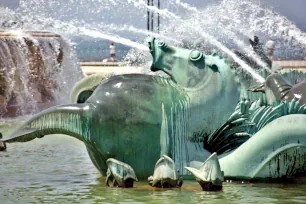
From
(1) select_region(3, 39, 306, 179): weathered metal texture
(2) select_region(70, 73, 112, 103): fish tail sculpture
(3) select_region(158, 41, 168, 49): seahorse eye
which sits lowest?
(1) select_region(3, 39, 306, 179): weathered metal texture

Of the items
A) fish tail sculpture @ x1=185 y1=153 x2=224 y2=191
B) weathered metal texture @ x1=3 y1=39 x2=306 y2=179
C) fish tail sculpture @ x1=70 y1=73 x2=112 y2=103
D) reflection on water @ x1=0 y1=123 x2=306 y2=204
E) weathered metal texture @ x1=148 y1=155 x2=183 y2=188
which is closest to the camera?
reflection on water @ x1=0 y1=123 x2=306 y2=204

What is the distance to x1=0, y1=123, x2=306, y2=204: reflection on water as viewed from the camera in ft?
25.7

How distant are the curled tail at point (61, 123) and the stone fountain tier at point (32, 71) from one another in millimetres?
11197

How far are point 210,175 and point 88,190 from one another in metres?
1.12

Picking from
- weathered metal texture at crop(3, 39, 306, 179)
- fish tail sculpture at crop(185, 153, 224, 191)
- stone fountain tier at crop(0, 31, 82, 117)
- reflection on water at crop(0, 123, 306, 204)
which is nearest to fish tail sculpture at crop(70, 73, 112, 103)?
reflection on water at crop(0, 123, 306, 204)

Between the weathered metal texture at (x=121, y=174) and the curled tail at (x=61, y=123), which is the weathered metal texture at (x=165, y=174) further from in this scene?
the curled tail at (x=61, y=123)

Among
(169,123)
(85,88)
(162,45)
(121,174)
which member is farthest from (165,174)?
(85,88)

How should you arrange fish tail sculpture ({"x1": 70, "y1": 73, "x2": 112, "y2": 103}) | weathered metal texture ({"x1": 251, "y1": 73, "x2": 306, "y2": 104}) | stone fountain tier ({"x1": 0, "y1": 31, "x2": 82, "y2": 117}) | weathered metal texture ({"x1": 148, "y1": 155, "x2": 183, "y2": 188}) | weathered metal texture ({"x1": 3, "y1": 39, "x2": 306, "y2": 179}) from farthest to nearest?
stone fountain tier ({"x1": 0, "y1": 31, "x2": 82, "y2": 117}), weathered metal texture ({"x1": 251, "y1": 73, "x2": 306, "y2": 104}), fish tail sculpture ({"x1": 70, "y1": 73, "x2": 112, "y2": 103}), weathered metal texture ({"x1": 3, "y1": 39, "x2": 306, "y2": 179}), weathered metal texture ({"x1": 148, "y1": 155, "x2": 183, "y2": 188})

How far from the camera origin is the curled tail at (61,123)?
8.74 metres

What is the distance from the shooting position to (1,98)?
66.4 ft

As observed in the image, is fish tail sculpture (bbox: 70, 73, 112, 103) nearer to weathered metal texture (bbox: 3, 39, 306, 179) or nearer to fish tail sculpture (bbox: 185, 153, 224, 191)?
weathered metal texture (bbox: 3, 39, 306, 179)

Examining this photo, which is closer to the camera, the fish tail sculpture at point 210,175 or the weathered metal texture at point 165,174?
the fish tail sculpture at point 210,175

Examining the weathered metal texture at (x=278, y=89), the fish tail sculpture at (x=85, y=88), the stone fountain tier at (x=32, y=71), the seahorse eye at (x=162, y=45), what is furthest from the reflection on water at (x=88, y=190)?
the stone fountain tier at (x=32, y=71)

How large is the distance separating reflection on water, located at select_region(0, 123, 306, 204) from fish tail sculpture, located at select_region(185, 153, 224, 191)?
9 centimetres
